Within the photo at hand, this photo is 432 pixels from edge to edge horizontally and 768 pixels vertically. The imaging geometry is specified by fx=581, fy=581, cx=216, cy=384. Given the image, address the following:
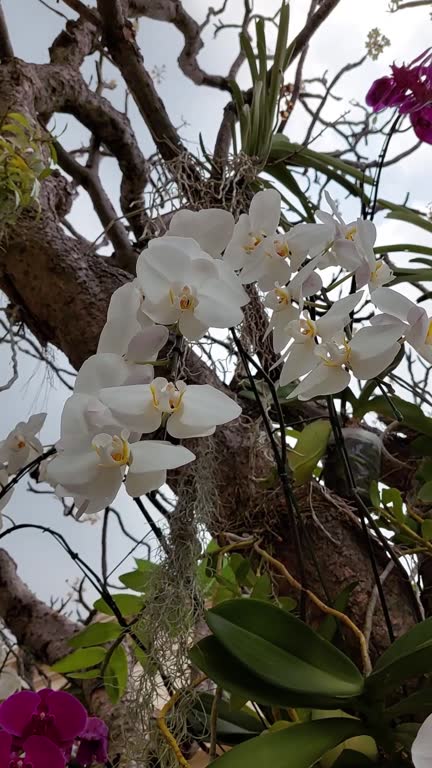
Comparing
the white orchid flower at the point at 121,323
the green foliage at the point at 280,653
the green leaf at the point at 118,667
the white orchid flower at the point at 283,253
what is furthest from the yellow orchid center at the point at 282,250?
the green leaf at the point at 118,667

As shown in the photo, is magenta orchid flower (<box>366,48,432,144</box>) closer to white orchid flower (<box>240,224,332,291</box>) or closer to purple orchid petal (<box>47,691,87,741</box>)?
white orchid flower (<box>240,224,332,291</box>)

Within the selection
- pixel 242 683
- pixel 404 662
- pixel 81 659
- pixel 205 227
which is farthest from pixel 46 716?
pixel 205 227

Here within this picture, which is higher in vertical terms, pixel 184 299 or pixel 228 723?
pixel 184 299

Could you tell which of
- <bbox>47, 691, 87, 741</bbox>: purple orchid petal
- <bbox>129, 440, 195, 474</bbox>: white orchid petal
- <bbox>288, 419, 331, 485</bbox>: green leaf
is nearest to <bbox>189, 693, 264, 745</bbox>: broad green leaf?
<bbox>47, 691, 87, 741</bbox>: purple orchid petal

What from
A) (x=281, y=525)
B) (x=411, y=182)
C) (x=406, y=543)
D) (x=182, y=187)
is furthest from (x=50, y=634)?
(x=411, y=182)

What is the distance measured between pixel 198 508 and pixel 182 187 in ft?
1.26

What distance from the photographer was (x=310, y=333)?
0.37 m

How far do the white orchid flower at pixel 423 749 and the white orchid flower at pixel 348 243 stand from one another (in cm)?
29

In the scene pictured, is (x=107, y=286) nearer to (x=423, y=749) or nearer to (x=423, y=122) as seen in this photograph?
(x=423, y=122)

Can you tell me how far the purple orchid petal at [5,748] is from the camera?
0.44 m

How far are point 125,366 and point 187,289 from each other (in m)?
0.06

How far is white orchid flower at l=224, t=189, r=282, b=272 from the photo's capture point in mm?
421

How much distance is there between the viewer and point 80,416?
0.31 m

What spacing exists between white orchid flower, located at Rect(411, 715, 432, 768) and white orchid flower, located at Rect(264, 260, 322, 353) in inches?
9.1
